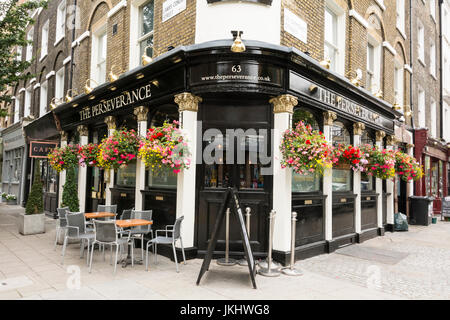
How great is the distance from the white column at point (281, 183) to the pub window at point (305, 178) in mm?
678

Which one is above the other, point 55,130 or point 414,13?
point 414,13

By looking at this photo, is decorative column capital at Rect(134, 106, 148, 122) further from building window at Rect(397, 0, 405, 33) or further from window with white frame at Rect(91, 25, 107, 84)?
building window at Rect(397, 0, 405, 33)

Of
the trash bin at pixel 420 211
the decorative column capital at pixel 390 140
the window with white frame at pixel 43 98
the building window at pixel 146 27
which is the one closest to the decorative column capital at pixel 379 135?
the decorative column capital at pixel 390 140

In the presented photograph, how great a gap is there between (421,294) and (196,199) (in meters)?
4.38

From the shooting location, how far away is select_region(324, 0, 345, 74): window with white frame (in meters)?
9.48

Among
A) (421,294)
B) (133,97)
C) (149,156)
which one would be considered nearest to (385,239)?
(421,294)

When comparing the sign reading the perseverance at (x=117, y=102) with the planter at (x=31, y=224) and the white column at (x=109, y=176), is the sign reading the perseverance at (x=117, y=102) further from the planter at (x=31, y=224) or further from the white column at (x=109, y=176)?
the planter at (x=31, y=224)

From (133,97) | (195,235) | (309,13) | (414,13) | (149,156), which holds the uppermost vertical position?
(414,13)

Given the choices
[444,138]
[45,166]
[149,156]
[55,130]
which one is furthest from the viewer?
[444,138]

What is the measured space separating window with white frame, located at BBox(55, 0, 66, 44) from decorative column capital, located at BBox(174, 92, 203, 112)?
11214mm

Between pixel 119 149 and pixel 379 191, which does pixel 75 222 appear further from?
pixel 379 191

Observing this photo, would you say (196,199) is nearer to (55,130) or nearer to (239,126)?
(239,126)

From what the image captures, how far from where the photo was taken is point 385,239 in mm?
10078

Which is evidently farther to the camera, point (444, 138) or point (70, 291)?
point (444, 138)
